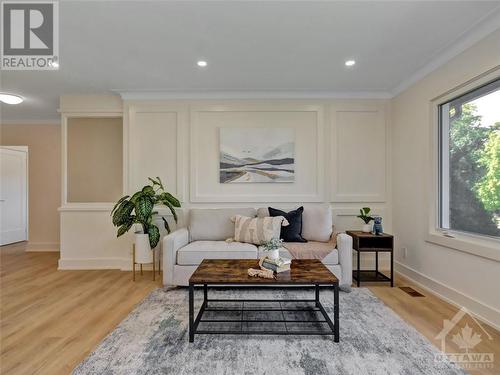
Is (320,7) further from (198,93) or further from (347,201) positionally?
(347,201)

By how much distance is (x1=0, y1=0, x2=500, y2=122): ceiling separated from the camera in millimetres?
2227

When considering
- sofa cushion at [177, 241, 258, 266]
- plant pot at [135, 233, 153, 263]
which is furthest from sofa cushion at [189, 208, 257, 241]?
plant pot at [135, 233, 153, 263]

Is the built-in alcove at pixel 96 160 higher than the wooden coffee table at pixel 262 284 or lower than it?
higher

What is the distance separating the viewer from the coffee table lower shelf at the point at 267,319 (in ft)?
6.86

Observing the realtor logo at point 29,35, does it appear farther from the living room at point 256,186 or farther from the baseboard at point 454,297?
the baseboard at point 454,297

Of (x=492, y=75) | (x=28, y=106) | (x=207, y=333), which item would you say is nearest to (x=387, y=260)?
(x=492, y=75)

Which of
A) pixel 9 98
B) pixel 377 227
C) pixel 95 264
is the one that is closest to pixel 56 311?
pixel 95 264

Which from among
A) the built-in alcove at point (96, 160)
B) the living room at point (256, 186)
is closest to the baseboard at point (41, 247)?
the living room at point (256, 186)

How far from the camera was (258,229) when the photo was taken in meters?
3.45

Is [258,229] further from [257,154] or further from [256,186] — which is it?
[257,154]

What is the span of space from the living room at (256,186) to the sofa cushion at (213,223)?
42 mm

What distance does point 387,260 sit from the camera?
13.2ft

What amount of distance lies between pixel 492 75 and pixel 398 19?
3.15ft

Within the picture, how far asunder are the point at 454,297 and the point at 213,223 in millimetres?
2829
